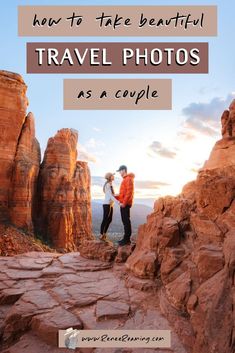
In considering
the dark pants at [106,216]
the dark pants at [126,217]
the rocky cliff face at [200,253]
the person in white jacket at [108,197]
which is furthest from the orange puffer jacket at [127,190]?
the rocky cliff face at [200,253]

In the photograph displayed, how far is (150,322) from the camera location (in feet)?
13.0

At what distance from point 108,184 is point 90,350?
15.3 feet

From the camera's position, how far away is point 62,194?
87.5 feet

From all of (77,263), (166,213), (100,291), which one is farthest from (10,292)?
(166,213)

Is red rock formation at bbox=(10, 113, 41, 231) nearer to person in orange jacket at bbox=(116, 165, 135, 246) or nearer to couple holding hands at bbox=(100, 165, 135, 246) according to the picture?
couple holding hands at bbox=(100, 165, 135, 246)

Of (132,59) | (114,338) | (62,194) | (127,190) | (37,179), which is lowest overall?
(114,338)

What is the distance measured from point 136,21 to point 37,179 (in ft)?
74.9

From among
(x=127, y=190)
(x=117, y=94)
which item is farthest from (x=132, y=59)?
(x=127, y=190)

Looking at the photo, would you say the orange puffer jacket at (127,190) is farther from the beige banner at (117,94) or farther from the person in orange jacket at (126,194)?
the beige banner at (117,94)

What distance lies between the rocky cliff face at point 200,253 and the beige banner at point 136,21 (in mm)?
1743

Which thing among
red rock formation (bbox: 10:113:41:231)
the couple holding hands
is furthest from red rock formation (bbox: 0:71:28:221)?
the couple holding hands

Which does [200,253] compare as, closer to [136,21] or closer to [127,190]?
A: [127,190]

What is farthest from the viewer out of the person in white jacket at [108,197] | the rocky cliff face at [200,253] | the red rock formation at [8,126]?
the red rock formation at [8,126]

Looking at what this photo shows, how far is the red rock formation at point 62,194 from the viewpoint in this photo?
26.2 meters
